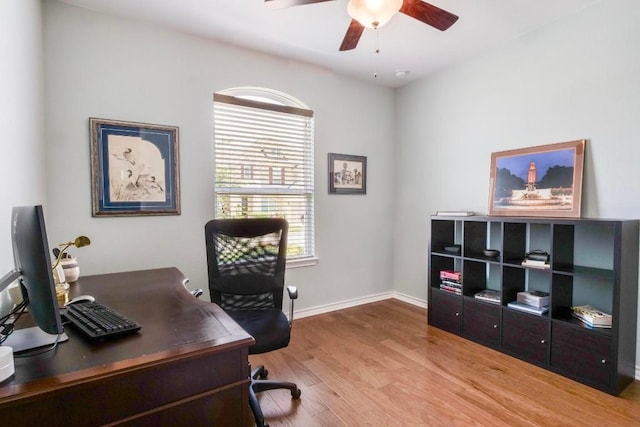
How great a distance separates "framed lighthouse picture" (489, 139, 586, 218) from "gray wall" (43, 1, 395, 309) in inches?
55.0

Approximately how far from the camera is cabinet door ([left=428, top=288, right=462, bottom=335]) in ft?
9.67

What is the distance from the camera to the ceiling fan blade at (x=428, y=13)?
1.87 meters

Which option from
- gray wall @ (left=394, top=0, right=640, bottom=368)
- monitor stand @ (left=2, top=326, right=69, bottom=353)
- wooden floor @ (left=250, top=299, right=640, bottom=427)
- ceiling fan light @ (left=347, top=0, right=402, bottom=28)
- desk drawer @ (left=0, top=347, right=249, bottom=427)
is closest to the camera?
desk drawer @ (left=0, top=347, right=249, bottom=427)

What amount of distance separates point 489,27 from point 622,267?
6.72ft

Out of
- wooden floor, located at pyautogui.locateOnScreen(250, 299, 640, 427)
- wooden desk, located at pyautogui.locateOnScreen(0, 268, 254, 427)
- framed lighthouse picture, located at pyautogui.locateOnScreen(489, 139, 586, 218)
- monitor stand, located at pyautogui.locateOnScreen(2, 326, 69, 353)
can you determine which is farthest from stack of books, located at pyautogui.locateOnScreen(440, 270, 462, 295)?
monitor stand, located at pyautogui.locateOnScreen(2, 326, 69, 353)

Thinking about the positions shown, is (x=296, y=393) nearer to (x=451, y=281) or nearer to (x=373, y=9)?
(x=451, y=281)

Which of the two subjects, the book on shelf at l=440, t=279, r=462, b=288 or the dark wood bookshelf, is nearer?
the dark wood bookshelf

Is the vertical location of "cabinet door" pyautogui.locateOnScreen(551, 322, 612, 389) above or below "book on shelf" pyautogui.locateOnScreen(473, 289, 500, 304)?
below

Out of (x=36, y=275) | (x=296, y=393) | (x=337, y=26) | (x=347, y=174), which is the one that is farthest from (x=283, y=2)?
(x=296, y=393)

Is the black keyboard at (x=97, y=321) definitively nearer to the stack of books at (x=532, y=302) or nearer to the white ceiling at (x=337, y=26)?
the white ceiling at (x=337, y=26)

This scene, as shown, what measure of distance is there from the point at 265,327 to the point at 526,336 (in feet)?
6.62

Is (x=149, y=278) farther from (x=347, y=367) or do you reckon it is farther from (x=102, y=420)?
(x=347, y=367)

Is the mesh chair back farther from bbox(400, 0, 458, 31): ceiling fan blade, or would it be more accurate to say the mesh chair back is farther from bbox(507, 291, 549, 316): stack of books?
bbox(507, 291, 549, 316): stack of books

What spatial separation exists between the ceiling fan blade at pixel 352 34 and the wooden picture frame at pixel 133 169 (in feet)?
5.11
